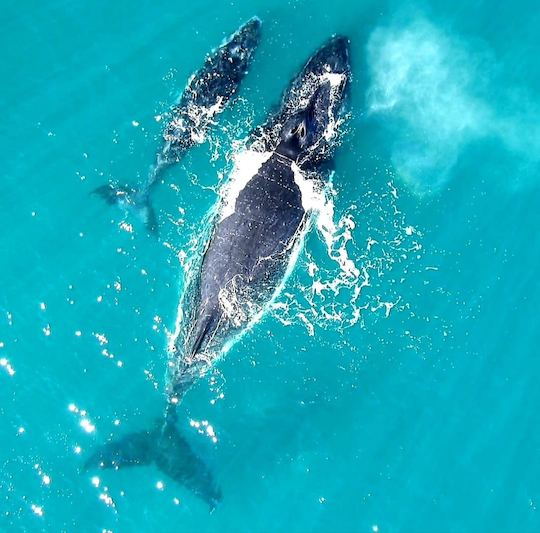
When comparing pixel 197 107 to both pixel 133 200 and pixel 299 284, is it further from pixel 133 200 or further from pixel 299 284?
pixel 299 284

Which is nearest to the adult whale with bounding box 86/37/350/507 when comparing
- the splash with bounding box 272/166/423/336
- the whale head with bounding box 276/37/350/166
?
the whale head with bounding box 276/37/350/166

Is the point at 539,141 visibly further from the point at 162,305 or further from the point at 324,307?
the point at 162,305

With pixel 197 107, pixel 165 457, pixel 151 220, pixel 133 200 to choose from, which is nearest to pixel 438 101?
pixel 197 107

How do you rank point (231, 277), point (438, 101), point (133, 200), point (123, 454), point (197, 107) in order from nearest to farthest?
point (231, 277) < point (123, 454) < point (133, 200) < point (197, 107) < point (438, 101)

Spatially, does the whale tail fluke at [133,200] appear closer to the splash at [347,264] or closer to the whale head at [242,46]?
the splash at [347,264]

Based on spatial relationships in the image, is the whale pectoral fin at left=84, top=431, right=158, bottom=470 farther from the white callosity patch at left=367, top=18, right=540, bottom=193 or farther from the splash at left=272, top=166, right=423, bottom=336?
the white callosity patch at left=367, top=18, right=540, bottom=193

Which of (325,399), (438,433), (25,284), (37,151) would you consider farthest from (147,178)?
(438,433)
